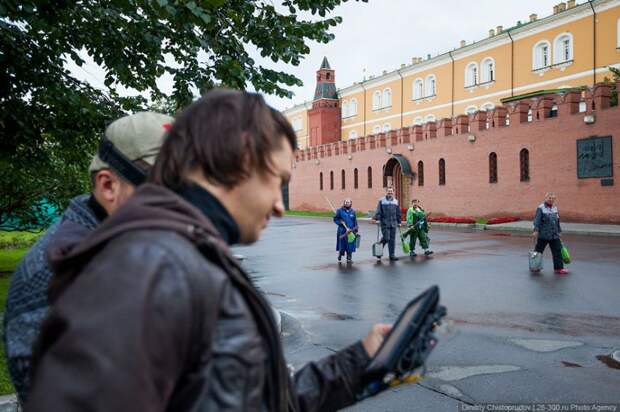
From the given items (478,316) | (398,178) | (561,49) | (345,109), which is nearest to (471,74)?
(561,49)

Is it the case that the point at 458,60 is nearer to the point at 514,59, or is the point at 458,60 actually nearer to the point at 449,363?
the point at 514,59

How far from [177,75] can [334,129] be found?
194 ft

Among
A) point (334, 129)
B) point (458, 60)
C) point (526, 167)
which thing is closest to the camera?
point (526, 167)

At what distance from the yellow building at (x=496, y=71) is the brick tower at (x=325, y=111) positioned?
129 centimetres

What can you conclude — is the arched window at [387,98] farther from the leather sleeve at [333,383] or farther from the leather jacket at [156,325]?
the leather jacket at [156,325]

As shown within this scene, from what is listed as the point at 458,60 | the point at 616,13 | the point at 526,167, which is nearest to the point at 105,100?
the point at 526,167

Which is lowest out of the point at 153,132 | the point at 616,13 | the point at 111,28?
the point at 153,132

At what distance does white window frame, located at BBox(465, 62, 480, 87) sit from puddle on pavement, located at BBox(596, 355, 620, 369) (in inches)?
1783

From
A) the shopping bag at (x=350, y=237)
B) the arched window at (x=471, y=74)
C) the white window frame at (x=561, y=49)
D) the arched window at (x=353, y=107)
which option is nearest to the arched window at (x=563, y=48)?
the white window frame at (x=561, y=49)

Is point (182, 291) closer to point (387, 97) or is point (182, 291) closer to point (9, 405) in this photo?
point (9, 405)

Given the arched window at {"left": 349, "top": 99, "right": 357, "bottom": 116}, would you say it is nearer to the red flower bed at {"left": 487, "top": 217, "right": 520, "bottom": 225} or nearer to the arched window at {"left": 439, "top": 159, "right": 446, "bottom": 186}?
the arched window at {"left": 439, "top": 159, "right": 446, "bottom": 186}

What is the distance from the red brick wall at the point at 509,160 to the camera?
93.8 ft

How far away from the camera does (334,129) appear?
65.9m

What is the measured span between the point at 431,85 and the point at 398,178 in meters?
13.9
